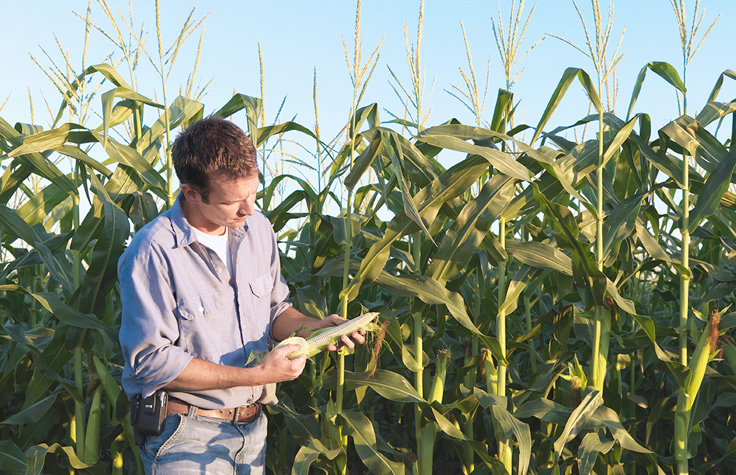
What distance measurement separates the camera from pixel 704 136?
311 centimetres

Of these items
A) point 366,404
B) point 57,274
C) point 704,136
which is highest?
point 704,136

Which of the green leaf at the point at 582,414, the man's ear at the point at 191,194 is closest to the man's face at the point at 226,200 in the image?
the man's ear at the point at 191,194

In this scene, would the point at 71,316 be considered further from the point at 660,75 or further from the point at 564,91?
the point at 660,75

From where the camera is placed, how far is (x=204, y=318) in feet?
8.55

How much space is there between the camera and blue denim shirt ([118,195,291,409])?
7.92ft

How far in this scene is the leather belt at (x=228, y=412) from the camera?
257 cm

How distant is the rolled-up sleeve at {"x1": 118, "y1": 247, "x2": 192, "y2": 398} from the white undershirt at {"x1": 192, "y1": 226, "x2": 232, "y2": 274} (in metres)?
0.22

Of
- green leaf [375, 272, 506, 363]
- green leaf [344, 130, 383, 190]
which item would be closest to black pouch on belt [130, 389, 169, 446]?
green leaf [375, 272, 506, 363]

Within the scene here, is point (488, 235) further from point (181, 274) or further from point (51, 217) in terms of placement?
point (51, 217)

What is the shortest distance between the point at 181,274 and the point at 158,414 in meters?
0.58

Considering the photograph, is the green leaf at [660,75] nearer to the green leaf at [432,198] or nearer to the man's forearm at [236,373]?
the green leaf at [432,198]

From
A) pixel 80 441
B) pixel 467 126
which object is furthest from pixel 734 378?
pixel 80 441

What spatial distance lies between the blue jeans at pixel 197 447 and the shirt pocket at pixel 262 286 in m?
0.59

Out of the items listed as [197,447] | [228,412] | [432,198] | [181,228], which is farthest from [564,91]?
[197,447]
